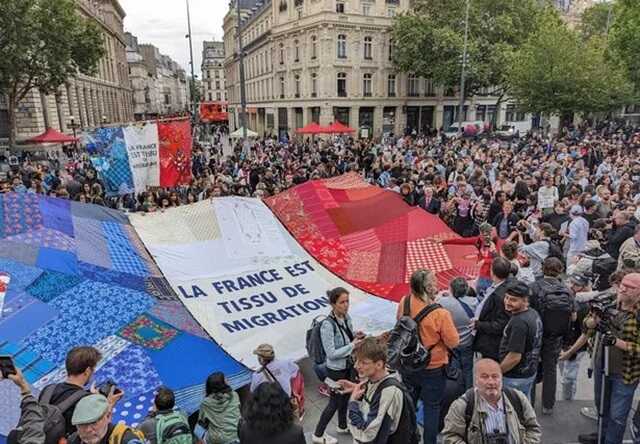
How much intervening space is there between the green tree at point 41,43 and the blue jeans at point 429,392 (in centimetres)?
2653

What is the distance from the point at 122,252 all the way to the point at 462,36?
38.5 metres

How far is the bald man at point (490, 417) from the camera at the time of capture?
296 cm

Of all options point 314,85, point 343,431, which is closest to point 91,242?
point 343,431

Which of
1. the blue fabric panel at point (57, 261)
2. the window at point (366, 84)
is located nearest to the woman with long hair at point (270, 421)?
the blue fabric panel at point (57, 261)

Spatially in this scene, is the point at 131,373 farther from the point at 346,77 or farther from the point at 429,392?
the point at 346,77

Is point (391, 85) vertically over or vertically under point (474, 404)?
over

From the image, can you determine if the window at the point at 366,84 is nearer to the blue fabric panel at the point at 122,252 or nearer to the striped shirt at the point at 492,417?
the blue fabric panel at the point at 122,252

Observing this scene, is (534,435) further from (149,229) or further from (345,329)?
(149,229)

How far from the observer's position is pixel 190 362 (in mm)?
5137

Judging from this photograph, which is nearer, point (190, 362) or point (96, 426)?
point (96, 426)

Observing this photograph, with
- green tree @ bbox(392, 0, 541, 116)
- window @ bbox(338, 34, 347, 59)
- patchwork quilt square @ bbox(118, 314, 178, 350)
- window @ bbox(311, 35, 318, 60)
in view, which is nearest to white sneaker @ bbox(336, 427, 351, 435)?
patchwork quilt square @ bbox(118, 314, 178, 350)

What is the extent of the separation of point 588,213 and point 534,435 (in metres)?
7.23

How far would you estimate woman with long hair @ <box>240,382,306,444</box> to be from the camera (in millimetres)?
2980

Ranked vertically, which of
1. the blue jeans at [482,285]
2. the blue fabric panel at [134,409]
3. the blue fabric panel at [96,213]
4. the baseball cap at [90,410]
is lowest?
the blue fabric panel at [134,409]
